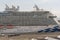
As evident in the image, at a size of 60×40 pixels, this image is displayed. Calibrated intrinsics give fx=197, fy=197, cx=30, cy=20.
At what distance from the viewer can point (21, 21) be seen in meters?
60.4

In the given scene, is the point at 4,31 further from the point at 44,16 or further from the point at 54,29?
the point at 44,16

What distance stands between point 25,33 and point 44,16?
71.9ft

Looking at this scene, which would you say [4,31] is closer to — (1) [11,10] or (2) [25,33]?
(2) [25,33]

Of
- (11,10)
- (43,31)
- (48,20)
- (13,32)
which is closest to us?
(13,32)

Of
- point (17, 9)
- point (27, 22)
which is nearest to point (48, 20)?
point (27, 22)

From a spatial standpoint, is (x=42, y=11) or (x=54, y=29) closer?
(x=54, y=29)

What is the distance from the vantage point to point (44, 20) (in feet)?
195

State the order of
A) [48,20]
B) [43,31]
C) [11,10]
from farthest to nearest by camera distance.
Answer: [11,10], [48,20], [43,31]

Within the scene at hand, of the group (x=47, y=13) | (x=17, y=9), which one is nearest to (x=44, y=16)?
(x=47, y=13)

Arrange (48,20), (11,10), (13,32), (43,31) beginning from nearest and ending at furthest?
(13,32)
(43,31)
(48,20)
(11,10)

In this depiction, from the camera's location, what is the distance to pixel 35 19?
60.0m

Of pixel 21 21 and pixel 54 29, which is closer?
pixel 54 29

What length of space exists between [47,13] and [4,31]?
76.9 feet

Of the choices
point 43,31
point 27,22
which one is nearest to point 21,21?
point 27,22
